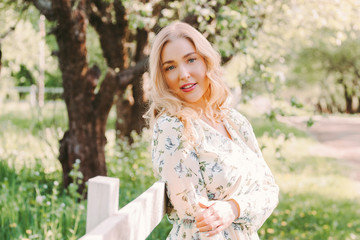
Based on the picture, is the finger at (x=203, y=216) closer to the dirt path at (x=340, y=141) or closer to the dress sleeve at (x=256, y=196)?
the dress sleeve at (x=256, y=196)

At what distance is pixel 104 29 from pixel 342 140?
11.7 metres

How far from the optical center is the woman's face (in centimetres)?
196

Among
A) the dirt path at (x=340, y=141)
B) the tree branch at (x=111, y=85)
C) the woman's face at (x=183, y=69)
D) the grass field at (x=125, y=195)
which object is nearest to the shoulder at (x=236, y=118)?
the woman's face at (x=183, y=69)

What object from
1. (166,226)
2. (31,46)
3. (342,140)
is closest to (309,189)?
(166,226)

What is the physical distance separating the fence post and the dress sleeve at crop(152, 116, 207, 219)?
0.40 meters

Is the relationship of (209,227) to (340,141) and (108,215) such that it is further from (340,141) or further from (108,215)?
(340,141)

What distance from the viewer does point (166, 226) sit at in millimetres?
4277

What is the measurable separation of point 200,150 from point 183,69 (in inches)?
16.2

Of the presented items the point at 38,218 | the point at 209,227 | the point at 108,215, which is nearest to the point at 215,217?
the point at 209,227

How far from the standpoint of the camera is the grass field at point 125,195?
3.56 m

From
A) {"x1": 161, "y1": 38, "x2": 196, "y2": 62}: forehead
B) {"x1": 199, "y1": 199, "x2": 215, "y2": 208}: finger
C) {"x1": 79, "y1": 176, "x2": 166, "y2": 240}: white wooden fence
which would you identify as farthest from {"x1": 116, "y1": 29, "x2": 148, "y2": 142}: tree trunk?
{"x1": 79, "y1": 176, "x2": 166, "y2": 240}: white wooden fence

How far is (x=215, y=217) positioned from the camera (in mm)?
1664

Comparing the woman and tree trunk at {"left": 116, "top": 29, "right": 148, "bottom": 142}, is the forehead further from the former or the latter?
tree trunk at {"left": 116, "top": 29, "right": 148, "bottom": 142}

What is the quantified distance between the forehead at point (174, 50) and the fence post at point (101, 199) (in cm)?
84
